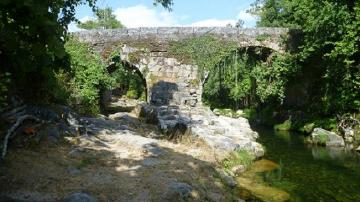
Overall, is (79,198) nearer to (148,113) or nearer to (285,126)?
(148,113)

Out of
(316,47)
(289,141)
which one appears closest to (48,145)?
(289,141)

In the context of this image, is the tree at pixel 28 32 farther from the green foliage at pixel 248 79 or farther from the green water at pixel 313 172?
the green foliage at pixel 248 79

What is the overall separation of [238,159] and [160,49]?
1098cm

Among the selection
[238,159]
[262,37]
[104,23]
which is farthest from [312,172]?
[104,23]

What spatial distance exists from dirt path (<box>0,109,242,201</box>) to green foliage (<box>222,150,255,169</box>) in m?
0.40

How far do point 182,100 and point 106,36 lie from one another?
460cm

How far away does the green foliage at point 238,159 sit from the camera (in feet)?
33.1

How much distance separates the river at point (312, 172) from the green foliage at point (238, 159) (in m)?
0.55

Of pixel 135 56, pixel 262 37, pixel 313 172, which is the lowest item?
pixel 313 172

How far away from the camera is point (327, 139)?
52.5 ft

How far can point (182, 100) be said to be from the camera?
20.3m

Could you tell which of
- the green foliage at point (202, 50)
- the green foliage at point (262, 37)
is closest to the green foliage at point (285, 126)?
the green foliage at point (262, 37)

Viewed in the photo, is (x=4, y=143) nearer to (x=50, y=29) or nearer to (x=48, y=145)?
(x=48, y=145)

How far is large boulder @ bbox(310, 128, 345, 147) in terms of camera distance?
51.8ft
